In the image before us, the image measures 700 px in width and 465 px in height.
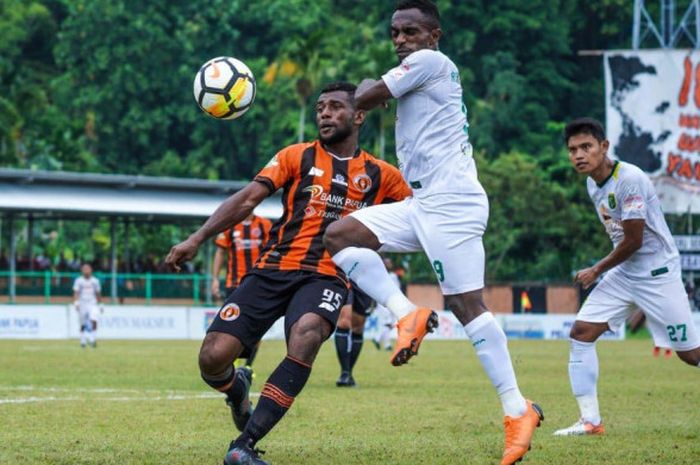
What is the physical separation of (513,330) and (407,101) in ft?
107

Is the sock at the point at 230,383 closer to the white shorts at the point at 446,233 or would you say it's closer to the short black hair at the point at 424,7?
the white shorts at the point at 446,233

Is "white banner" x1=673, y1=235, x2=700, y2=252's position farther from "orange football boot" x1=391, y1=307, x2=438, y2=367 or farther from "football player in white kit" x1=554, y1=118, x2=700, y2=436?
"orange football boot" x1=391, y1=307, x2=438, y2=367

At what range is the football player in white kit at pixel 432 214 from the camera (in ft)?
27.3

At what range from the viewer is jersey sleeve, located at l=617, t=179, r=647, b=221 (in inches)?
429

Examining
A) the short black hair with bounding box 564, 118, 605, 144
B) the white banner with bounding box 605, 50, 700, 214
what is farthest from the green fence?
the short black hair with bounding box 564, 118, 605, 144

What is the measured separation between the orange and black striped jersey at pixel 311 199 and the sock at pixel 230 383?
0.82 meters

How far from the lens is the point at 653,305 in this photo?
11.2 m

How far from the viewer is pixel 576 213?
178 ft

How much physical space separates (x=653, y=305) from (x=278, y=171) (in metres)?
3.63

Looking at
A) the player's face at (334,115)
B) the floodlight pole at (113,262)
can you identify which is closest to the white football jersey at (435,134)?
the player's face at (334,115)

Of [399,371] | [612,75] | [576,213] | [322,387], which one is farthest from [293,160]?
[576,213]

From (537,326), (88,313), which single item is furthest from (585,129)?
(537,326)

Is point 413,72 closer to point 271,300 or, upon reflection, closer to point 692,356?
point 271,300

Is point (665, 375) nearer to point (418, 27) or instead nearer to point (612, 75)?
point (418, 27)
